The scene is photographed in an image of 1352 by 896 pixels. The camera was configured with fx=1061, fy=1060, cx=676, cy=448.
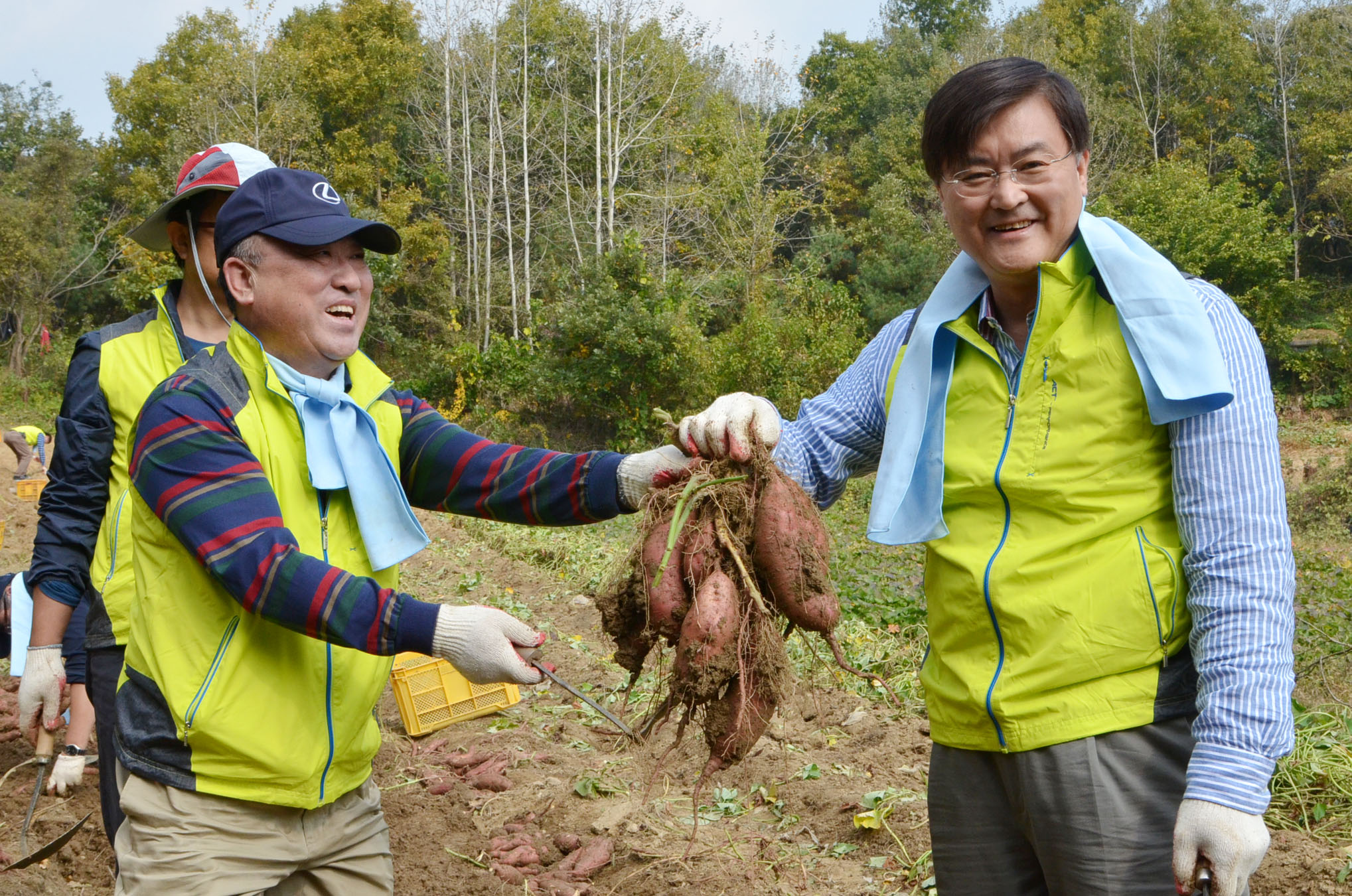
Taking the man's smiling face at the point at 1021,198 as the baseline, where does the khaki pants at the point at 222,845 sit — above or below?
below

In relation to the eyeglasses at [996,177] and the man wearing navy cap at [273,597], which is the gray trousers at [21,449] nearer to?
the man wearing navy cap at [273,597]

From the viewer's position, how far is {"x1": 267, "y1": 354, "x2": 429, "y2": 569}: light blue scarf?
1.93 metres

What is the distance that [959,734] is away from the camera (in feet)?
6.02

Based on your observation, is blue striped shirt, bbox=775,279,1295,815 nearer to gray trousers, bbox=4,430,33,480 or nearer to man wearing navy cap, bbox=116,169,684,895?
man wearing navy cap, bbox=116,169,684,895

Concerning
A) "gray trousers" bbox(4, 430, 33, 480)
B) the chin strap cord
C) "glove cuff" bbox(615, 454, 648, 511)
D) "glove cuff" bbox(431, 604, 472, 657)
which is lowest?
"gray trousers" bbox(4, 430, 33, 480)

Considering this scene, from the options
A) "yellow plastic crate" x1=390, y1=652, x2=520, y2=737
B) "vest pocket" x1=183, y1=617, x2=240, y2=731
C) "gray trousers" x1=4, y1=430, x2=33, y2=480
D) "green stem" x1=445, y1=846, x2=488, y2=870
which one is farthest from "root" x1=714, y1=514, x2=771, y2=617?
"gray trousers" x1=4, y1=430, x2=33, y2=480

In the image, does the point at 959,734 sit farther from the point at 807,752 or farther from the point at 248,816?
the point at 807,752

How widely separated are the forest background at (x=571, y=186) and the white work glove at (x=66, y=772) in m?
14.2

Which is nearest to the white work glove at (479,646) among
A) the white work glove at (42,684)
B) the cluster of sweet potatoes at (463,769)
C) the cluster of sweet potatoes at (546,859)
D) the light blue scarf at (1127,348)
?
the light blue scarf at (1127,348)

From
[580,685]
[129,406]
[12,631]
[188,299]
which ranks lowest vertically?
[580,685]

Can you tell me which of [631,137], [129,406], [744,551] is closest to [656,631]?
[744,551]

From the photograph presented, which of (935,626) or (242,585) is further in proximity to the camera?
(935,626)

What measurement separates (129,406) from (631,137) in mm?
24593

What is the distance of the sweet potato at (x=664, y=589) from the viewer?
2.17 meters
